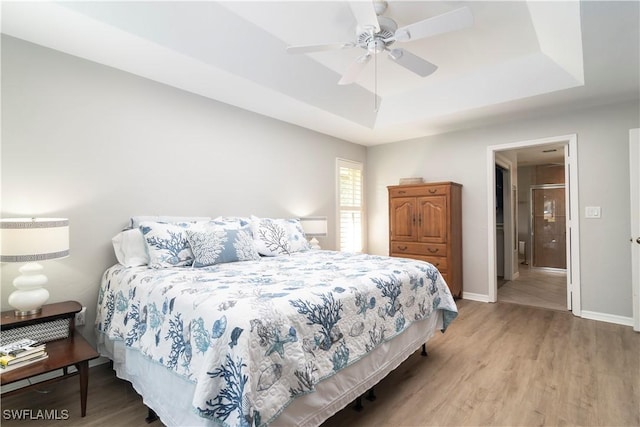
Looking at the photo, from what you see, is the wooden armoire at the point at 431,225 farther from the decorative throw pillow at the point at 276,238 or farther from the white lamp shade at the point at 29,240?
the white lamp shade at the point at 29,240

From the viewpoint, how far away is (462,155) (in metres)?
4.38

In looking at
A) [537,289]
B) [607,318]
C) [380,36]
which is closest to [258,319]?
[380,36]

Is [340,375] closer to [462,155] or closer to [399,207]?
[399,207]

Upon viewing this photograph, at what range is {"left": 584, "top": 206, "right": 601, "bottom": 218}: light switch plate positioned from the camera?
11.1 ft

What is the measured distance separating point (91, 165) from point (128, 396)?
1.73 meters

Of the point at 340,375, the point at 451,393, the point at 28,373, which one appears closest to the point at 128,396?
the point at 28,373

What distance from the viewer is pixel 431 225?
4172 millimetres

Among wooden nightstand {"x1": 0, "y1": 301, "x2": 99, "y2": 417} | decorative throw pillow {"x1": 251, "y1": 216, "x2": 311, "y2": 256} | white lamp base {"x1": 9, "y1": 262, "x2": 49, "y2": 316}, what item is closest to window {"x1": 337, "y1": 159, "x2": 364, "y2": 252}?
decorative throw pillow {"x1": 251, "y1": 216, "x2": 311, "y2": 256}

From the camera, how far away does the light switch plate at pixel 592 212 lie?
133 inches

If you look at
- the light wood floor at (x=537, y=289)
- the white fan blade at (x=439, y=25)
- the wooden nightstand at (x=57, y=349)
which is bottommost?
the light wood floor at (x=537, y=289)

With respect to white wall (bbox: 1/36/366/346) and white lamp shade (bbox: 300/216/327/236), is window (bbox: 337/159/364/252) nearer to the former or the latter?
white lamp shade (bbox: 300/216/327/236)

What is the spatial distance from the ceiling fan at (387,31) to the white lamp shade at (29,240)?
6.37 feet

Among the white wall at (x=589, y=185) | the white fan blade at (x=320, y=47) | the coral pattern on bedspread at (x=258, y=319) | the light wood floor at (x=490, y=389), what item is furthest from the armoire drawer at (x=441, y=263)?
the white fan blade at (x=320, y=47)

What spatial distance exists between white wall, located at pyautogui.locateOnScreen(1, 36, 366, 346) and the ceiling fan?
1.46 meters
